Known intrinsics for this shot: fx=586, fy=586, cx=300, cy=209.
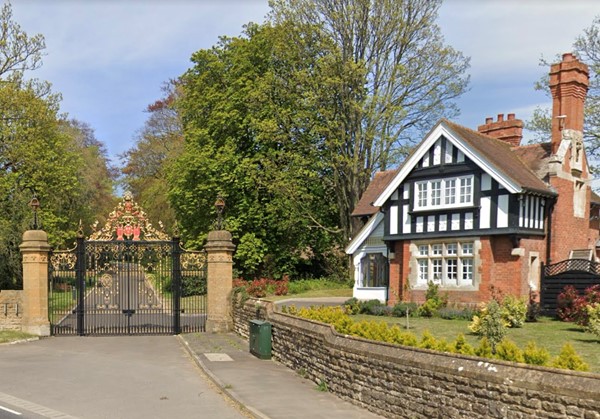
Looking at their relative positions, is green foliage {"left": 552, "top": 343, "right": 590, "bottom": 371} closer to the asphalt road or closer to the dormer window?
the asphalt road

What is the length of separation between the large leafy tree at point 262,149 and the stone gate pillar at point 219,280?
1197 cm

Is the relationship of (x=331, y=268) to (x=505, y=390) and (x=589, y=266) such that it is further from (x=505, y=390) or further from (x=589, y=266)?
(x=505, y=390)

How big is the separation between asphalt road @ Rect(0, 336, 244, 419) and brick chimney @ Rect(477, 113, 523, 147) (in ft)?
64.4

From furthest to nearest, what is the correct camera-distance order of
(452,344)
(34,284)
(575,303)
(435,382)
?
(34,284) < (575,303) < (452,344) < (435,382)

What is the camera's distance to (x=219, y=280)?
21.2 metres

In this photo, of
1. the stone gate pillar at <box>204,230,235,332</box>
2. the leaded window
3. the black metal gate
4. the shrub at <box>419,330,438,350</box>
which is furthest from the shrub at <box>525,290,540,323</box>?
the shrub at <box>419,330,438,350</box>

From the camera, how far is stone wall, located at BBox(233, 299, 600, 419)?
6.83 m

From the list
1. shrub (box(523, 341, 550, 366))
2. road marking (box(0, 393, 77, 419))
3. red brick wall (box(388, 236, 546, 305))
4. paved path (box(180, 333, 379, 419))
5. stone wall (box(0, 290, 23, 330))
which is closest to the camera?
shrub (box(523, 341, 550, 366))

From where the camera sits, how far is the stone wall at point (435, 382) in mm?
6828

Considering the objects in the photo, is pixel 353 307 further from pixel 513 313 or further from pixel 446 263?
pixel 513 313

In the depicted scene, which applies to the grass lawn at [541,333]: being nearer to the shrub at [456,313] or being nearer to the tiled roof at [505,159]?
the shrub at [456,313]

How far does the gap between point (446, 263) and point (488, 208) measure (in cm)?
299

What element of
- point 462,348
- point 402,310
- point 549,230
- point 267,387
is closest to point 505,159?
point 549,230

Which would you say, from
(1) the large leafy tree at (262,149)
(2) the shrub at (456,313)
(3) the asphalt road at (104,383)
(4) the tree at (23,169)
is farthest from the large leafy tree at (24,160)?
(2) the shrub at (456,313)
